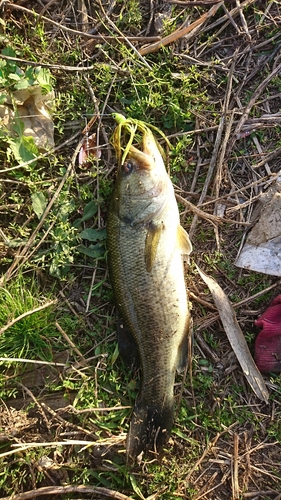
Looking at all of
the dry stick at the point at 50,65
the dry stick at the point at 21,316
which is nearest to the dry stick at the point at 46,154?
the dry stick at the point at 50,65

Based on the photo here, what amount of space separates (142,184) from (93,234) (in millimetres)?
694

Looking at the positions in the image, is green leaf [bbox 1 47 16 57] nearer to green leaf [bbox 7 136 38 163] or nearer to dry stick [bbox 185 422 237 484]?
green leaf [bbox 7 136 38 163]

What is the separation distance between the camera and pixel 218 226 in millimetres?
3764

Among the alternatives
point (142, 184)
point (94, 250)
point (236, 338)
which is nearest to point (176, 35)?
point (142, 184)

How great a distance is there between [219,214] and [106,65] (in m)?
1.60

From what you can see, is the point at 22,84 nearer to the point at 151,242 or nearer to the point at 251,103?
the point at 151,242

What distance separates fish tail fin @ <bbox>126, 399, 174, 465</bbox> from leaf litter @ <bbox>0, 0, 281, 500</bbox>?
14 cm

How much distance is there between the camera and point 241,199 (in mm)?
3820

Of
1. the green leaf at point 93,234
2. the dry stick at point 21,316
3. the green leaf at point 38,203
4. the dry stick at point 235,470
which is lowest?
the dry stick at point 235,470

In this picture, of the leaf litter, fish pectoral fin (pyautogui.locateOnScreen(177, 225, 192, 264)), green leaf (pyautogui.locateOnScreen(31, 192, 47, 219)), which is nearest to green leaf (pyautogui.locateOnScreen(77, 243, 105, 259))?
the leaf litter

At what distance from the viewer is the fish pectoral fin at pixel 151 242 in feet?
10.5

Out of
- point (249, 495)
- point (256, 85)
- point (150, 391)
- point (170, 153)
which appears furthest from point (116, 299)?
point (256, 85)

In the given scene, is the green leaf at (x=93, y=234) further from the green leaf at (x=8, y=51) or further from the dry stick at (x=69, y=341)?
the green leaf at (x=8, y=51)

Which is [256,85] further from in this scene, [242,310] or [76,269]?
[76,269]
